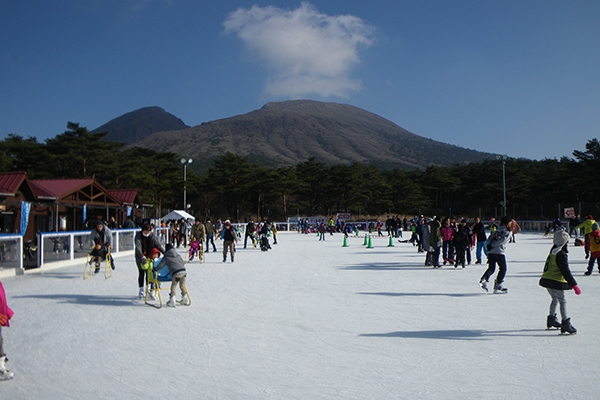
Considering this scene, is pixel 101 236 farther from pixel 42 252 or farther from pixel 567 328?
pixel 567 328

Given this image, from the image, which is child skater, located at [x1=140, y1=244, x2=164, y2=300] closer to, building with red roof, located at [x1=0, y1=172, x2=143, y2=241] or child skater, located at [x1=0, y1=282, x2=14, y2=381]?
child skater, located at [x1=0, y1=282, x2=14, y2=381]

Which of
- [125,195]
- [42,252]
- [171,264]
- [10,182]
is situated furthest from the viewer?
[125,195]

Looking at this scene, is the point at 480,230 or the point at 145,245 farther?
the point at 480,230

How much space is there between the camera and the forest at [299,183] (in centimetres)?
4791

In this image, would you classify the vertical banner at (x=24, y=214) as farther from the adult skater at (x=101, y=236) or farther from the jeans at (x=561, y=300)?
the jeans at (x=561, y=300)

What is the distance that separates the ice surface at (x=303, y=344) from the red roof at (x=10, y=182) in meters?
9.70

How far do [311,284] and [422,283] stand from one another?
264 cm

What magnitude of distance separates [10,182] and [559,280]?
20.1 meters

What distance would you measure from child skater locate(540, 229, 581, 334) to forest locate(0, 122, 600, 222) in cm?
4374

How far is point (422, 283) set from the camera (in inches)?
404

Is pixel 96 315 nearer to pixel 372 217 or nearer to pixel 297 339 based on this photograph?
pixel 297 339

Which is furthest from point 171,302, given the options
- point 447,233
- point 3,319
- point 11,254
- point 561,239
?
point 447,233

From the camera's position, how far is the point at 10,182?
18.2 metres

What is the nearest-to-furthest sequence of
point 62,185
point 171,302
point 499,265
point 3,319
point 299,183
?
point 3,319
point 171,302
point 499,265
point 62,185
point 299,183
